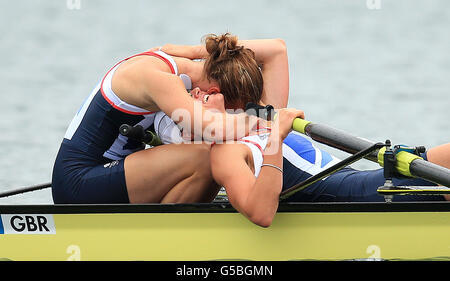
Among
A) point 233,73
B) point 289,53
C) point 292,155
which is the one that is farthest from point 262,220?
point 289,53

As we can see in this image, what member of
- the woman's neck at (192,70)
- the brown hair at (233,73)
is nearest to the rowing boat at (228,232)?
the brown hair at (233,73)

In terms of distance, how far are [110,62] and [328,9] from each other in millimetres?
4416

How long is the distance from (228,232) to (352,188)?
0.60m

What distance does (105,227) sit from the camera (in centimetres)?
365

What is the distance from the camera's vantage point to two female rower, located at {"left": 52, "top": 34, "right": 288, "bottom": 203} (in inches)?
143

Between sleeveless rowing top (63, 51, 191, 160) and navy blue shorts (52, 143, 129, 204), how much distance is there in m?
0.04

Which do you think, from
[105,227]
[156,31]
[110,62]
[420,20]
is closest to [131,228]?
[105,227]

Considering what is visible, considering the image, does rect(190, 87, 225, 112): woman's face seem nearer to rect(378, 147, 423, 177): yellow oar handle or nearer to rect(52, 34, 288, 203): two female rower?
rect(52, 34, 288, 203): two female rower

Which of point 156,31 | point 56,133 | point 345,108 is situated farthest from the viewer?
point 156,31

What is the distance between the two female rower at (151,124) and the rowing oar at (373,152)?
0.26 meters

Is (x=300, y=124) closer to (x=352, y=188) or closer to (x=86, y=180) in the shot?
(x=352, y=188)

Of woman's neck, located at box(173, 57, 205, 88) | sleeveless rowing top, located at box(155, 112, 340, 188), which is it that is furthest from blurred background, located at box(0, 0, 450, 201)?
woman's neck, located at box(173, 57, 205, 88)

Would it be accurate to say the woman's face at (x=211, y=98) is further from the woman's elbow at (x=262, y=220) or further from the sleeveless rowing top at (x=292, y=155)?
the woman's elbow at (x=262, y=220)

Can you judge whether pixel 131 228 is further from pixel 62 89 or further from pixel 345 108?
pixel 62 89
